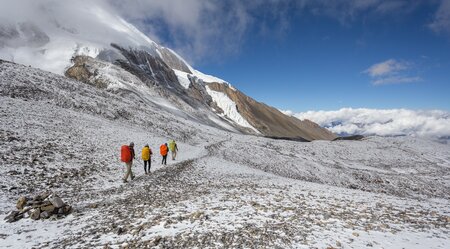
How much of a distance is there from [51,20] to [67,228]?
15771 centimetres

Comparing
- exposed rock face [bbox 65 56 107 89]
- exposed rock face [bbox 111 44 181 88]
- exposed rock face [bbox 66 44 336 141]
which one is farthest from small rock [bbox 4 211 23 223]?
exposed rock face [bbox 111 44 181 88]

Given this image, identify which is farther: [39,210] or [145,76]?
[145,76]

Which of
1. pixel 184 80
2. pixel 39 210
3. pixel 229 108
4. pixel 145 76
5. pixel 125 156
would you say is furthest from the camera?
pixel 229 108

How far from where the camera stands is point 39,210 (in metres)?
11.3

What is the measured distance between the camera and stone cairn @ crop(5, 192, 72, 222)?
11.1 m

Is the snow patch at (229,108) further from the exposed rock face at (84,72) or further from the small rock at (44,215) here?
the small rock at (44,215)

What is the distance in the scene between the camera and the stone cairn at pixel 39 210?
11.1 m

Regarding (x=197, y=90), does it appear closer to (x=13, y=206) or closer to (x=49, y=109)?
(x=49, y=109)

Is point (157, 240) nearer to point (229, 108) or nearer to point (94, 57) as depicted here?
point (94, 57)

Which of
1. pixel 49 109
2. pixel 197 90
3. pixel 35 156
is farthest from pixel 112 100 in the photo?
pixel 197 90

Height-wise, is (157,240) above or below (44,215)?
below

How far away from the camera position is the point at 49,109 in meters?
38.0

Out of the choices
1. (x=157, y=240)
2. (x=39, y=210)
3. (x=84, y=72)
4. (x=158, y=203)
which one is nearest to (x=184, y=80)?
(x=84, y=72)

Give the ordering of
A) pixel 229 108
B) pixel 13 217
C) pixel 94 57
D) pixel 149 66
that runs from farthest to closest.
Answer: pixel 229 108 < pixel 149 66 < pixel 94 57 < pixel 13 217
